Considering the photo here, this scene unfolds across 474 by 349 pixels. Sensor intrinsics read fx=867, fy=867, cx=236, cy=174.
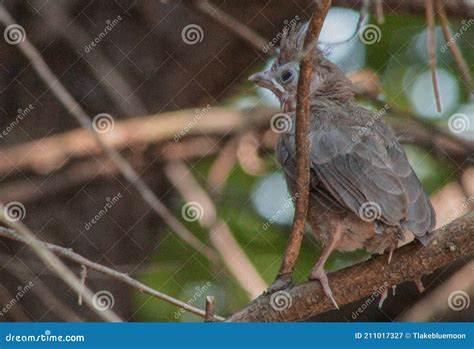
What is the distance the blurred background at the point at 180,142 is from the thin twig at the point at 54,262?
117mm

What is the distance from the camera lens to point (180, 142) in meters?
3.93

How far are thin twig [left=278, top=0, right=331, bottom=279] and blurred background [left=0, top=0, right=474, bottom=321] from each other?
76cm

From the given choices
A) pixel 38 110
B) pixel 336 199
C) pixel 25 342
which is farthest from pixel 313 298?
pixel 38 110

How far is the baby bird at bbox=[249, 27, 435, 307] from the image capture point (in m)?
3.12

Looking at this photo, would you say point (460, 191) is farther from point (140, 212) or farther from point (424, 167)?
point (140, 212)

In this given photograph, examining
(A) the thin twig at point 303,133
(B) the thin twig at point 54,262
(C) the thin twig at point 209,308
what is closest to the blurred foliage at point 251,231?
(B) the thin twig at point 54,262

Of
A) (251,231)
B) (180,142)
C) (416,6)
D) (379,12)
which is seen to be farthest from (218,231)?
(416,6)

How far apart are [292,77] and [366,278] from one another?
1.02 metres

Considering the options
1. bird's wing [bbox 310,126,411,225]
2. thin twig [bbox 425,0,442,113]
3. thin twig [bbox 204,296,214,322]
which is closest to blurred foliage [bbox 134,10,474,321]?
thin twig [bbox 425,0,442,113]

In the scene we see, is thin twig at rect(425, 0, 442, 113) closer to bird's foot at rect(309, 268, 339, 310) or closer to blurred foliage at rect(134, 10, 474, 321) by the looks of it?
blurred foliage at rect(134, 10, 474, 321)

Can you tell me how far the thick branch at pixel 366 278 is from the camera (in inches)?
121

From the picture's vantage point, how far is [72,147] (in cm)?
388

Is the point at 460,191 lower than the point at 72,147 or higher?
lower

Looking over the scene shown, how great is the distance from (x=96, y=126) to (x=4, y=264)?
747mm
